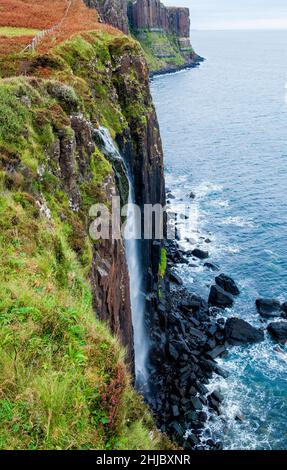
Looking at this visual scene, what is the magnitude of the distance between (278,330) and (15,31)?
4025 centimetres

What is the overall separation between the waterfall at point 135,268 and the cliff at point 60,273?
254 cm

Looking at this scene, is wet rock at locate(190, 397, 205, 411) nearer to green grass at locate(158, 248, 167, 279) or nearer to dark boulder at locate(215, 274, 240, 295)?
green grass at locate(158, 248, 167, 279)

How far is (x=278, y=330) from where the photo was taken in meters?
42.1

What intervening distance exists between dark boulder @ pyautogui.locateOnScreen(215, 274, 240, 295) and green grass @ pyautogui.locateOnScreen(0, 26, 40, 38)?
33.9 metres

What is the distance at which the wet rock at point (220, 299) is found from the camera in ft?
154

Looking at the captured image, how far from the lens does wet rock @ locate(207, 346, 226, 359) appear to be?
39.3 metres

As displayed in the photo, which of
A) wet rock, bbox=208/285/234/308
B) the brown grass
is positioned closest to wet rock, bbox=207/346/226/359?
wet rock, bbox=208/285/234/308

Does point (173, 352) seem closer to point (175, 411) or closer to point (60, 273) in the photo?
point (175, 411)

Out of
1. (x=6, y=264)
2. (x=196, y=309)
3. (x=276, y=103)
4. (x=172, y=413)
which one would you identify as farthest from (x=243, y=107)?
(x=6, y=264)

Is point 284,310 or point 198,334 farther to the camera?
point 284,310

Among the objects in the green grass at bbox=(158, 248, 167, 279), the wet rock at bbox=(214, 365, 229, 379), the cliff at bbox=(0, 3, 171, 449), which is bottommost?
the wet rock at bbox=(214, 365, 229, 379)

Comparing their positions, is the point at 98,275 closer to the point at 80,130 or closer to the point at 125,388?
the point at 80,130

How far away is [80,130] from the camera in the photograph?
23.0 metres

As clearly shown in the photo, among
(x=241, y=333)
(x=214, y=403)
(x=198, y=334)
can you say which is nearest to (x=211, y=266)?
(x=241, y=333)
